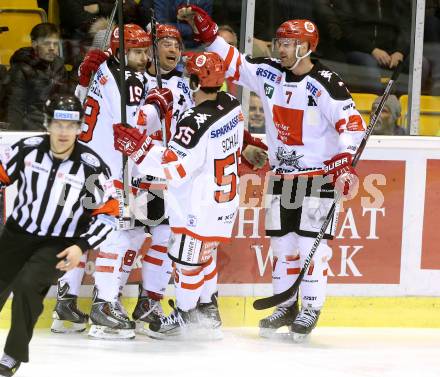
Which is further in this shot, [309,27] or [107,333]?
[309,27]

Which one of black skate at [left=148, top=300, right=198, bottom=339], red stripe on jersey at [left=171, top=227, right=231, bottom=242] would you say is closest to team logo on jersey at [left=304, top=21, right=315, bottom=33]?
red stripe on jersey at [left=171, top=227, right=231, bottom=242]

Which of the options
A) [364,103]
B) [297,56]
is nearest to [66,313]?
[297,56]

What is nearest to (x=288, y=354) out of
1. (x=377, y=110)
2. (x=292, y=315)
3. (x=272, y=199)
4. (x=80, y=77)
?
(x=292, y=315)

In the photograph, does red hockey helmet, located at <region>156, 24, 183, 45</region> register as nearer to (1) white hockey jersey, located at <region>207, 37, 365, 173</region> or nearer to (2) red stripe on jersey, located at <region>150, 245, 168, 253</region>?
(1) white hockey jersey, located at <region>207, 37, 365, 173</region>

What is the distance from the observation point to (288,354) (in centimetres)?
489

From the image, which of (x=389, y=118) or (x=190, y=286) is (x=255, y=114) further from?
(x=190, y=286)

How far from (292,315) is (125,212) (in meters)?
0.95

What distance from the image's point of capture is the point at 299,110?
5117 millimetres

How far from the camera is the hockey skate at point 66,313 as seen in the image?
5.04m

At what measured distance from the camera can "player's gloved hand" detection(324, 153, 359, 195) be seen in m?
4.91

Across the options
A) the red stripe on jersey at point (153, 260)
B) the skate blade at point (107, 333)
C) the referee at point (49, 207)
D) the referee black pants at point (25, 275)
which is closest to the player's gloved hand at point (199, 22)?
the red stripe on jersey at point (153, 260)

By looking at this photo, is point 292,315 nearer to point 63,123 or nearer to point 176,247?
point 176,247

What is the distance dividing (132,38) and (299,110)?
2.70 feet

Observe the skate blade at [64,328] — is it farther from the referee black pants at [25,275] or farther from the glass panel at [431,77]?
the glass panel at [431,77]
